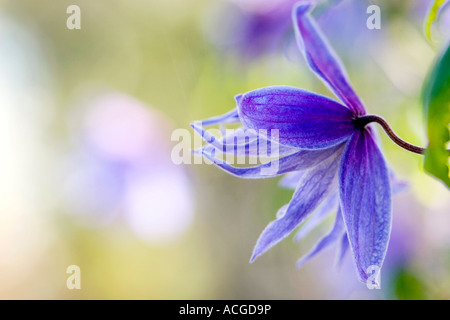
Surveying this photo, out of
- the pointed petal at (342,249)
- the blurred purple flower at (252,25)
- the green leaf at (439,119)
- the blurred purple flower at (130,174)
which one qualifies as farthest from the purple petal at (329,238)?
the blurred purple flower at (130,174)

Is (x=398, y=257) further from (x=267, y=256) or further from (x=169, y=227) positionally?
(x=169, y=227)

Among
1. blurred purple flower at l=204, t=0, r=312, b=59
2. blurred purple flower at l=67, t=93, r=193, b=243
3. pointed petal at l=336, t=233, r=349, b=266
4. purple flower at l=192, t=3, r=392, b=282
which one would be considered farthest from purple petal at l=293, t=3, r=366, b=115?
blurred purple flower at l=67, t=93, r=193, b=243

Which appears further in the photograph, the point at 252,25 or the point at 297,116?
the point at 252,25

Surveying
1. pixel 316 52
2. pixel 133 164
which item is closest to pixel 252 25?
pixel 133 164

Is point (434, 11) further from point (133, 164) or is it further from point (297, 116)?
point (133, 164)

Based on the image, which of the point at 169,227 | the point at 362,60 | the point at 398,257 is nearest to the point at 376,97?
the point at 362,60

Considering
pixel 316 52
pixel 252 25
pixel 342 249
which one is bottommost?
Result: pixel 342 249
